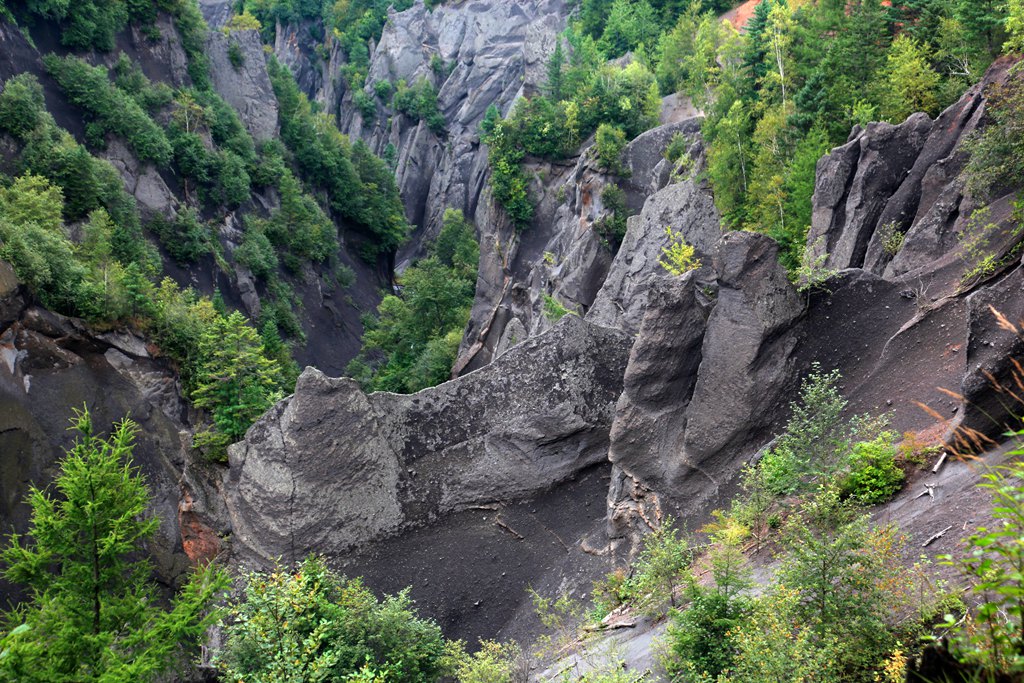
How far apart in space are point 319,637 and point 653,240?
2152 centimetres

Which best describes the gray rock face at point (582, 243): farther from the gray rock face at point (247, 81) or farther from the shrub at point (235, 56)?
the shrub at point (235, 56)

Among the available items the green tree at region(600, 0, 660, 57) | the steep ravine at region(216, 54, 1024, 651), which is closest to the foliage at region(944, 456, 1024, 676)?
the steep ravine at region(216, 54, 1024, 651)

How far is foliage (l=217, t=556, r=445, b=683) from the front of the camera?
1246 centimetres

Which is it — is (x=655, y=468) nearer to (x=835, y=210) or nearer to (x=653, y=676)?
(x=653, y=676)

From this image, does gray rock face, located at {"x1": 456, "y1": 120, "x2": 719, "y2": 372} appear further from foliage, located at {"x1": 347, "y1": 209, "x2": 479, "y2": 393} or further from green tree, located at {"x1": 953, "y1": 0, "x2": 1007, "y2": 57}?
green tree, located at {"x1": 953, "y1": 0, "x2": 1007, "y2": 57}

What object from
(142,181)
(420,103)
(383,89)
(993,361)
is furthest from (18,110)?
(383,89)

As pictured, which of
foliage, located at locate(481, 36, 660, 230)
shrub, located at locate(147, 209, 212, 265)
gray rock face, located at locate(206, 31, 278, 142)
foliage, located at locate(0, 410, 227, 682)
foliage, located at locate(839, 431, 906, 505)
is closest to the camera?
foliage, located at locate(0, 410, 227, 682)

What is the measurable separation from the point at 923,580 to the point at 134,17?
2317 inches

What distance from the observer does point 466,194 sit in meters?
70.9

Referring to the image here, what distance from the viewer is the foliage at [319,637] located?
12.5 m

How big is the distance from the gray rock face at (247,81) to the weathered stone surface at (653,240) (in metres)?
40.2

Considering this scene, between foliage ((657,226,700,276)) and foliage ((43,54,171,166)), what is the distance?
33431 mm

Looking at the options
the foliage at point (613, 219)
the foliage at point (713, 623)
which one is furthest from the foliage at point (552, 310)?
the foliage at point (713, 623)

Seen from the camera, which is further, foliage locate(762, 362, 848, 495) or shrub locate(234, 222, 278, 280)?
shrub locate(234, 222, 278, 280)
